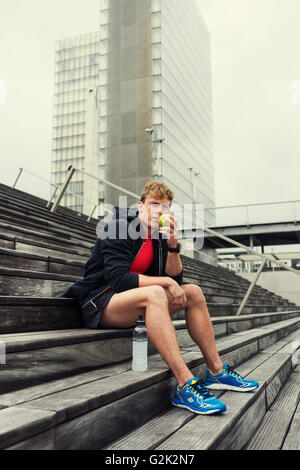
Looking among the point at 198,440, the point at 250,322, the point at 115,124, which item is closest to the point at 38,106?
the point at 115,124

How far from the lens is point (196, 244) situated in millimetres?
19234

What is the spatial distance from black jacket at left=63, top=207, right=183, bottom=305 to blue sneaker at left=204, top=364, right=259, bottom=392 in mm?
620

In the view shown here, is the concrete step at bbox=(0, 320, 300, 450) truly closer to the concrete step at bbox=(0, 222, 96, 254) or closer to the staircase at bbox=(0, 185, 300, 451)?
the staircase at bbox=(0, 185, 300, 451)

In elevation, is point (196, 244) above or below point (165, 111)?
below

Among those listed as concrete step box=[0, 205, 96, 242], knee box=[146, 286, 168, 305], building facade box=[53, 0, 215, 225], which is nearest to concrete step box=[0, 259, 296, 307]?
knee box=[146, 286, 168, 305]

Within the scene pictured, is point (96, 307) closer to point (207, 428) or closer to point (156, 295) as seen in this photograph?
point (156, 295)

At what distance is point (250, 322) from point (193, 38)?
139 ft

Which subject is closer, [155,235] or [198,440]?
[198,440]

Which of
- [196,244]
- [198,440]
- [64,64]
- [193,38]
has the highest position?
[64,64]

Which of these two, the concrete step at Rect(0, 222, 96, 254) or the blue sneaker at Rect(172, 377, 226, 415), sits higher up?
the concrete step at Rect(0, 222, 96, 254)

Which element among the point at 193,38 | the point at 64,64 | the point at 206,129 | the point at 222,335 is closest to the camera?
the point at 222,335

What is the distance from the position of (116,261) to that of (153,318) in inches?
14.8

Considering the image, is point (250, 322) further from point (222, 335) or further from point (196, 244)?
point (196, 244)

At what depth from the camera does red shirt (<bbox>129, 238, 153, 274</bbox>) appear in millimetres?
2188
